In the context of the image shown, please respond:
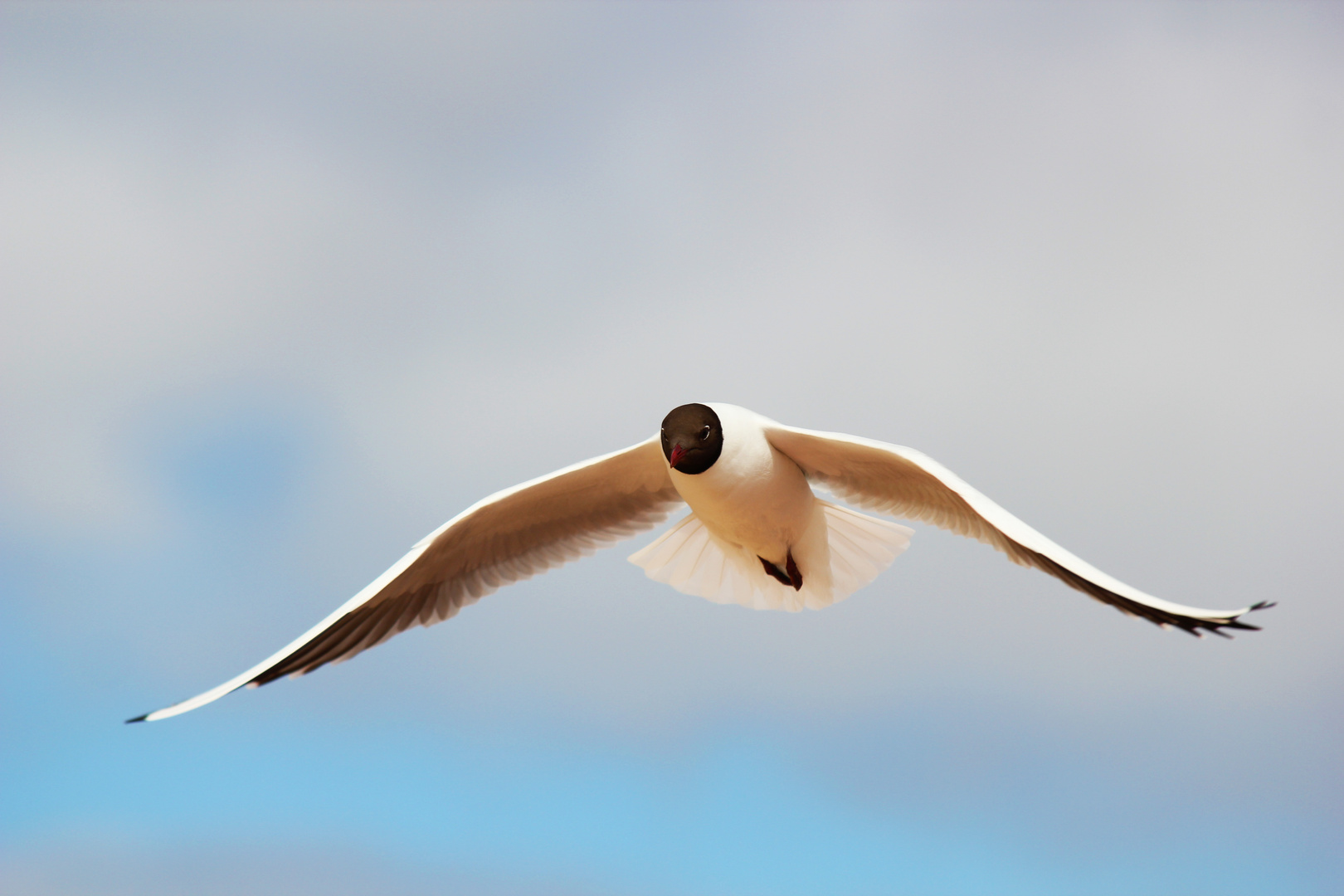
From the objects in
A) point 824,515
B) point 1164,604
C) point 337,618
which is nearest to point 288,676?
point 337,618

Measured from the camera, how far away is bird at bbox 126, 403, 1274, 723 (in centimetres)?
447

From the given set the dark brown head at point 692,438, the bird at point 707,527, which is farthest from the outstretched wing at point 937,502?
the dark brown head at point 692,438

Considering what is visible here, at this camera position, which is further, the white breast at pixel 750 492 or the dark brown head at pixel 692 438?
the white breast at pixel 750 492

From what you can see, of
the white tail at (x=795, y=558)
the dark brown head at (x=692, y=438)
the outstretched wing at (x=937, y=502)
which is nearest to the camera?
the outstretched wing at (x=937, y=502)

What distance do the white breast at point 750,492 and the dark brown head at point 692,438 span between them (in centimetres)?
7

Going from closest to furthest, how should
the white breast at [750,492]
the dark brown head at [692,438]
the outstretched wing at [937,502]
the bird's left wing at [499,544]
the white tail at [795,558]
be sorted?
the outstretched wing at [937,502] → the dark brown head at [692,438] → the white breast at [750,492] → the bird's left wing at [499,544] → the white tail at [795,558]

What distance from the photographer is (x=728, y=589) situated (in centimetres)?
549

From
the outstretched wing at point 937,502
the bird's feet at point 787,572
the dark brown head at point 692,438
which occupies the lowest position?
the bird's feet at point 787,572

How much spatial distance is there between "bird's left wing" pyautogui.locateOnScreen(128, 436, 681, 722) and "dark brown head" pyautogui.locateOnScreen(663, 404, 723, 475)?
15.1 inches

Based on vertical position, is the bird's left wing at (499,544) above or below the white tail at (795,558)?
above

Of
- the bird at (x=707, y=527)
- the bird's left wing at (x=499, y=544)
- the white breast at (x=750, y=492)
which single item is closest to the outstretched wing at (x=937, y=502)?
the bird at (x=707, y=527)

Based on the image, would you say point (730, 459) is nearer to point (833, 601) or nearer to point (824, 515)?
point (824, 515)

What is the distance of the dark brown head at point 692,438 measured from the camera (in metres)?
4.38

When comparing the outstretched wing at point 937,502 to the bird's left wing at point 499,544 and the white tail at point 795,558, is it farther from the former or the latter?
the bird's left wing at point 499,544
